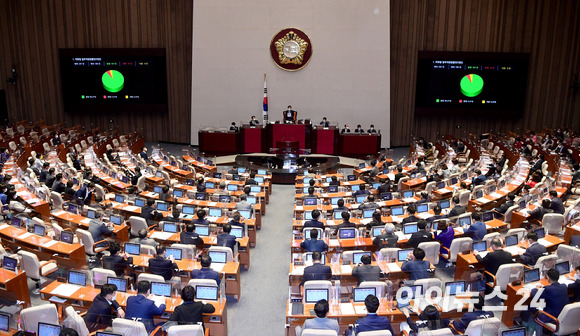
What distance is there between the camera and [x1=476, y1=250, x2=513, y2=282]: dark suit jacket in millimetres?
8500

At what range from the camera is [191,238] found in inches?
384

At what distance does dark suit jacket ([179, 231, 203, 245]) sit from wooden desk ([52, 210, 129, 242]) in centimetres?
176

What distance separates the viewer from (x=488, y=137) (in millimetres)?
23031

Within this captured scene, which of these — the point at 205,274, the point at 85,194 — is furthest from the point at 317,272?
the point at 85,194

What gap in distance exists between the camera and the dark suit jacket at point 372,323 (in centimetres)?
658

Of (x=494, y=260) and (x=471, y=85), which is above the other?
(x=471, y=85)

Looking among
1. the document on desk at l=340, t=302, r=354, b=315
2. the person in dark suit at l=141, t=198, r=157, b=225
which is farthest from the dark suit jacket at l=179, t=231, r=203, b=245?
the document on desk at l=340, t=302, r=354, b=315

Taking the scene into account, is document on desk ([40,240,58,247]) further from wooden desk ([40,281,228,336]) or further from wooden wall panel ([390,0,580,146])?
wooden wall panel ([390,0,580,146])

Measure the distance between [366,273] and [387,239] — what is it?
1743 millimetres

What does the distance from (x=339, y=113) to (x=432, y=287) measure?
705 inches

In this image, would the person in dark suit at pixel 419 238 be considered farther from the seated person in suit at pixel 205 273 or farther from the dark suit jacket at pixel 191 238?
the dark suit jacket at pixel 191 238

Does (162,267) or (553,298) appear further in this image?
(162,267)

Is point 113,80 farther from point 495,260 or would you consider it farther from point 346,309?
point 495,260

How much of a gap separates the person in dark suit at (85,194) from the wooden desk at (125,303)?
5429 millimetres
